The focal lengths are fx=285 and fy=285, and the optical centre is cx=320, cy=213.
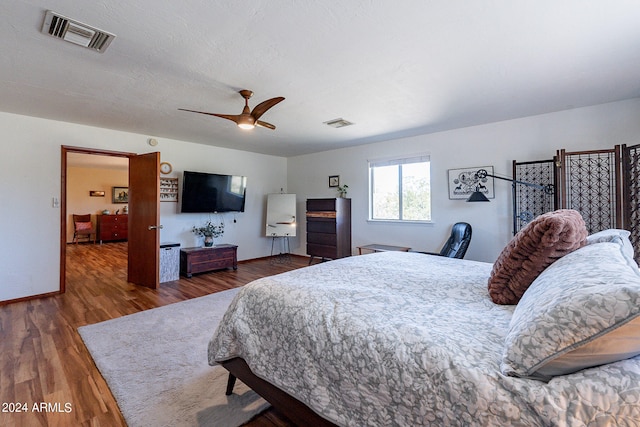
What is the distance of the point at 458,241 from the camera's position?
3969mm

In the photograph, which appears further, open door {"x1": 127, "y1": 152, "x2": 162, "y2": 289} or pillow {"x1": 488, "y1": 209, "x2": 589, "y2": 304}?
open door {"x1": 127, "y1": 152, "x2": 162, "y2": 289}

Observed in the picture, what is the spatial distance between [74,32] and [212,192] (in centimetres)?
354

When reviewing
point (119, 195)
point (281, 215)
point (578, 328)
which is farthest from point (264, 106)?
point (119, 195)

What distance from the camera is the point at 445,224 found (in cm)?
453

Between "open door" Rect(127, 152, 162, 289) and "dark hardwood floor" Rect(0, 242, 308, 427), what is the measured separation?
0.80 feet

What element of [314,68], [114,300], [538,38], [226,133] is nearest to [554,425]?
[538,38]

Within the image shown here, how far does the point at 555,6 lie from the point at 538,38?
341 millimetres

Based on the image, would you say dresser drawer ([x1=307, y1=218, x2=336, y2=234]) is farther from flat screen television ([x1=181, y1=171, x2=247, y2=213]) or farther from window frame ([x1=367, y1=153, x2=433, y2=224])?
flat screen television ([x1=181, y1=171, x2=247, y2=213])

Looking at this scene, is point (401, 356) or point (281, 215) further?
point (281, 215)

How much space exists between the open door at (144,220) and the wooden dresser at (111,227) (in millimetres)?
5729

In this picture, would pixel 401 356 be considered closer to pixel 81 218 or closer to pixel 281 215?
pixel 281 215

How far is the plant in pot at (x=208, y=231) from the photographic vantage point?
5336 mm

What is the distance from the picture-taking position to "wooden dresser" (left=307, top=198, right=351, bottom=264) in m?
5.33

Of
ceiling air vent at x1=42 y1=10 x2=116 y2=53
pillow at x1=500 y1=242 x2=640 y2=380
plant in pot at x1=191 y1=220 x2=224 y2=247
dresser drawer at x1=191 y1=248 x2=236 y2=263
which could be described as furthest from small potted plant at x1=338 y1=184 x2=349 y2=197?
pillow at x1=500 y1=242 x2=640 y2=380
